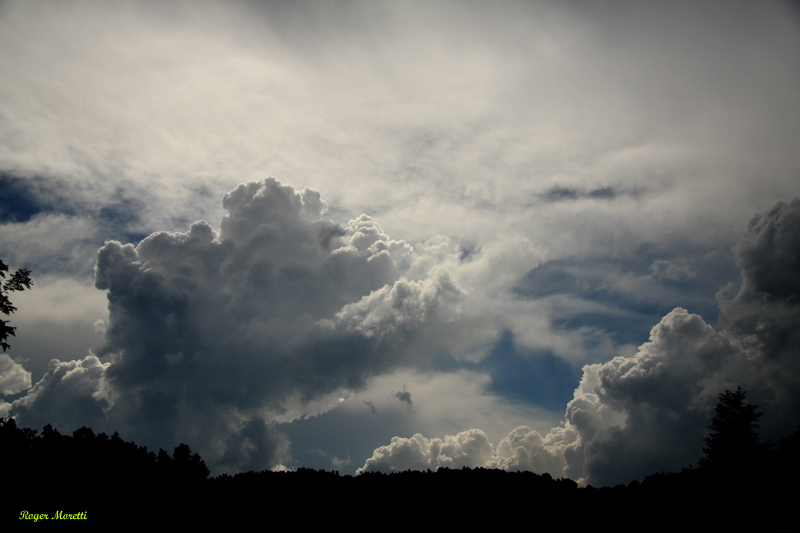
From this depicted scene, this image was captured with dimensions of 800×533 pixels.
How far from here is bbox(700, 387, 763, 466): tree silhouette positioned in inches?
2859

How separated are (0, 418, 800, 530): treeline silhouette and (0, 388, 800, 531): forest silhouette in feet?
0.47

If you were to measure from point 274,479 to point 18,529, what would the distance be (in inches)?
1170

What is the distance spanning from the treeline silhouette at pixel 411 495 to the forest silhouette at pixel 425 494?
0.47 ft

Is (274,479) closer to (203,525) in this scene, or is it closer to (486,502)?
(203,525)

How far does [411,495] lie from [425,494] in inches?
80.6

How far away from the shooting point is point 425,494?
2330 inches

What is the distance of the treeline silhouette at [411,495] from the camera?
47438mm

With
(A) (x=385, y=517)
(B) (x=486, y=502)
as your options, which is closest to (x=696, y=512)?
(B) (x=486, y=502)

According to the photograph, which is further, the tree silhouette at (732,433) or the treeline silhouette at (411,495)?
the tree silhouette at (732,433)

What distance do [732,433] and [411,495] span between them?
5897cm

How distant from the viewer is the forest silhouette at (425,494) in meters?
47.6

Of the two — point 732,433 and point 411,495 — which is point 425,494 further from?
point 732,433

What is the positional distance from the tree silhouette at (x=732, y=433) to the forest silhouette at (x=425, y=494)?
20cm

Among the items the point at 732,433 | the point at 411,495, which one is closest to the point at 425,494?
the point at 411,495
